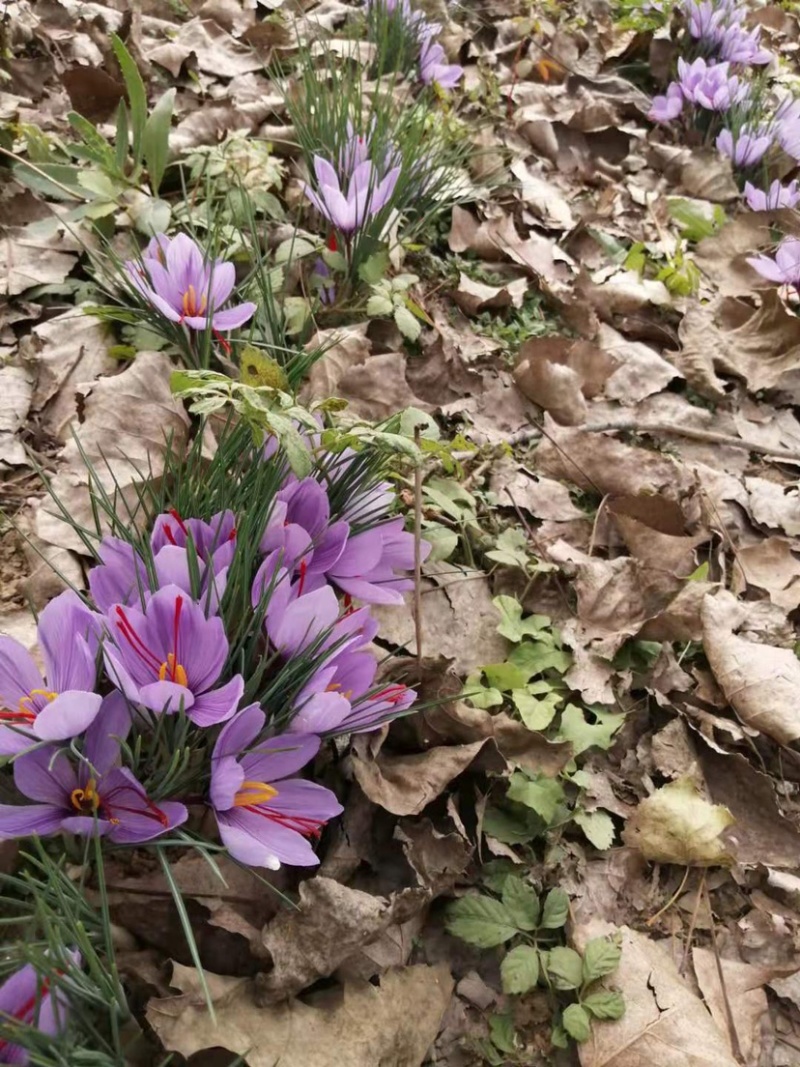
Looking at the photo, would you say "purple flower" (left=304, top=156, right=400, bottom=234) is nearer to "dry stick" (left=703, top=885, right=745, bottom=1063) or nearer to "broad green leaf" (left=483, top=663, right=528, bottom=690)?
"broad green leaf" (left=483, top=663, right=528, bottom=690)

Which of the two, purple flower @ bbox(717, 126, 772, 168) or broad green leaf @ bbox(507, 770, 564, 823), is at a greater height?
purple flower @ bbox(717, 126, 772, 168)

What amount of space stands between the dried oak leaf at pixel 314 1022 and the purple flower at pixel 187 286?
2.97ft

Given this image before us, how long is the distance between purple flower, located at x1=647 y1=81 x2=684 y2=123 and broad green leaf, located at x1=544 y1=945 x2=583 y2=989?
111 inches

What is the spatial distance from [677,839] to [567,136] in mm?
2425

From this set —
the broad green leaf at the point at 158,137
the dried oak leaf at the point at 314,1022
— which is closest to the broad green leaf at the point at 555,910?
the dried oak leaf at the point at 314,1022

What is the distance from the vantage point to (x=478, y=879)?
1.12 metres

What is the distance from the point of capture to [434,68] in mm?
2457

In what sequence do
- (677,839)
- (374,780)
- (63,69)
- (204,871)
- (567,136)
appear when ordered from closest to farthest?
(204,871)
(374,780)
(677,839)
(63,69)
(567,136)

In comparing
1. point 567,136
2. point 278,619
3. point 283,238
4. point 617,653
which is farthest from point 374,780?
point 567,136

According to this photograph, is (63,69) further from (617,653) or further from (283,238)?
(617,653)

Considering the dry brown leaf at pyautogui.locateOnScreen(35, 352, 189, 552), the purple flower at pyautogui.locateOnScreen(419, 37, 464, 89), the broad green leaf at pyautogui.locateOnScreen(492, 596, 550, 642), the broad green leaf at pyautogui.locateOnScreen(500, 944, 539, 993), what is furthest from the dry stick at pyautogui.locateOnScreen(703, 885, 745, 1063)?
the purple flower at pyautogui.locateOnScreen(419, 37, 464, 89)

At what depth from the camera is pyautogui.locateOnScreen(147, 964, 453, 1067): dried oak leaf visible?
2.71 feet

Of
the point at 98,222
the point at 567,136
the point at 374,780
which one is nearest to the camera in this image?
the point at 374,780

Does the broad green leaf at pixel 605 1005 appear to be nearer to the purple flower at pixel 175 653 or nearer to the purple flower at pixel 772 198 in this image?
the purple flower at pixel 175 653
